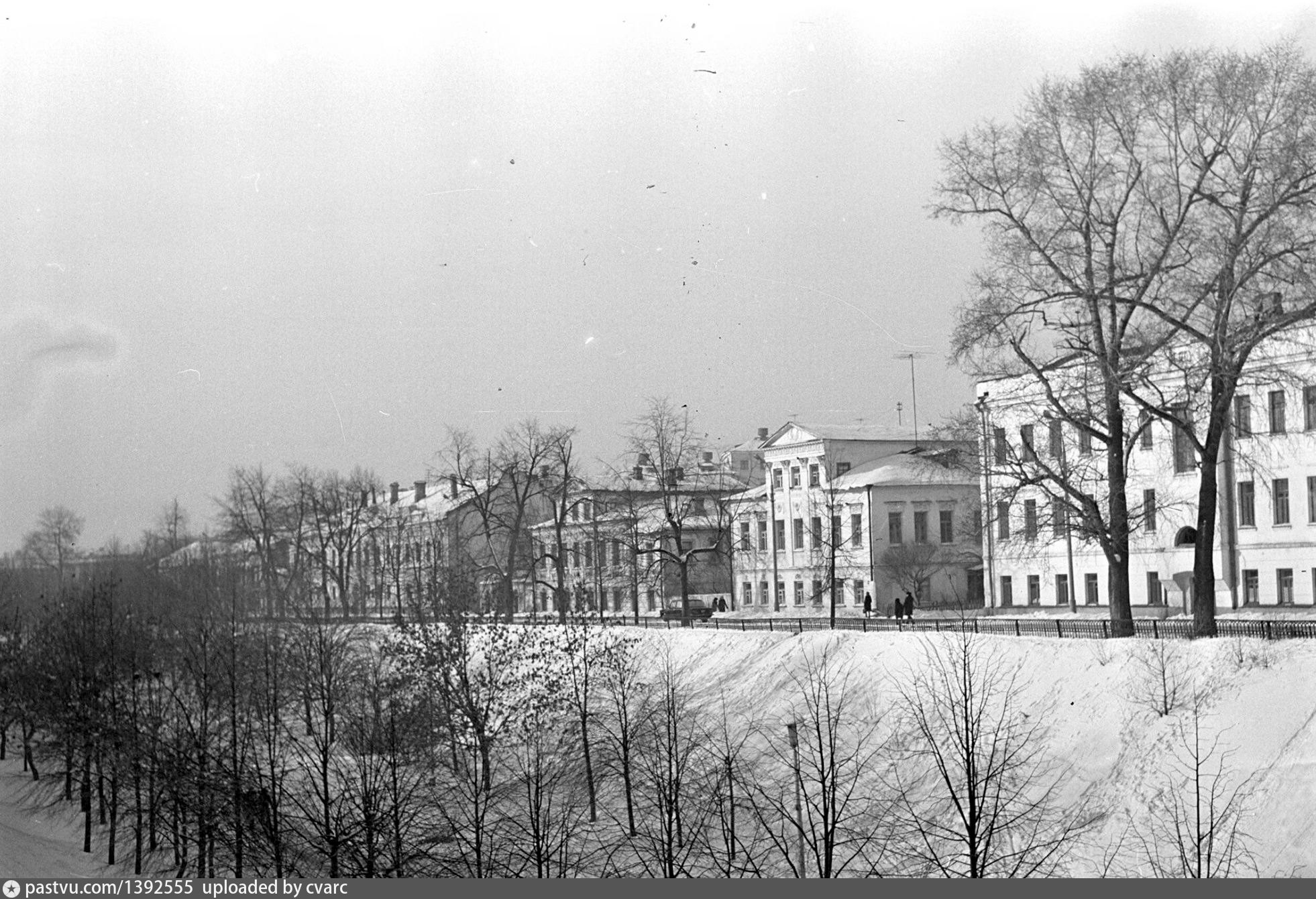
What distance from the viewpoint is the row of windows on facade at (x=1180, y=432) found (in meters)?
37.2

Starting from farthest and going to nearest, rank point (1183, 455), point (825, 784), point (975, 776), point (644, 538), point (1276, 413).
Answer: point (644, 538) → point (1183, 455) → point (1276, 413) → point (825, 784) → point (975, 776)

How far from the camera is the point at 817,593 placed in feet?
240

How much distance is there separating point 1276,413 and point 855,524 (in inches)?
1048

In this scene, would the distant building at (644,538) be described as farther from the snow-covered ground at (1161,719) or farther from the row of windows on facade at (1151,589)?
the snow-covered ground at (1161,719)

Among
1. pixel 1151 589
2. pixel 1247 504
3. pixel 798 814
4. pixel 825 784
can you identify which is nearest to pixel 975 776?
pixel 825 784

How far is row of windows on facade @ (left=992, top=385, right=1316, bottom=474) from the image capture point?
37188mm

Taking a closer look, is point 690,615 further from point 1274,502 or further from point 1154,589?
point 1274,502

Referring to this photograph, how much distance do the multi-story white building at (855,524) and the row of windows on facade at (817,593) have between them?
7cm

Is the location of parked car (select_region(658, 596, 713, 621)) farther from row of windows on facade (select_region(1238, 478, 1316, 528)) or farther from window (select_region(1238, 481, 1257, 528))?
row of windows on facade (select_region(1238, 478, 1316, 528))

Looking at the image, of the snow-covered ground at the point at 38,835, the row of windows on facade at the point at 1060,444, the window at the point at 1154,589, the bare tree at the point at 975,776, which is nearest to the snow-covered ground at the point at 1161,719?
the bare tree at the point at 975,776

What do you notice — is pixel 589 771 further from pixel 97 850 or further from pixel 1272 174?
pixel 1272 174

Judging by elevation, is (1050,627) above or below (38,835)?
above

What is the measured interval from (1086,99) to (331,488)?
58.8 metres

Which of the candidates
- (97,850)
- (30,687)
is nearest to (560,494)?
(30,687)
